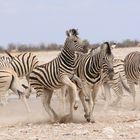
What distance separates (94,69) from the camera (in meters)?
13.4

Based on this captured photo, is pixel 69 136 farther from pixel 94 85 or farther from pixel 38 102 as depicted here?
pixel 38 102

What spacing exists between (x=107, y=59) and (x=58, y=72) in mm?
1103

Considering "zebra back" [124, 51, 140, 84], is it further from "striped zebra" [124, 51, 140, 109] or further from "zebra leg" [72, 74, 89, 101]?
"zebra leg" [72, 74, 89, 101]

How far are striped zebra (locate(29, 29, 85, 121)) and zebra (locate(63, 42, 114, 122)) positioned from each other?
37cm

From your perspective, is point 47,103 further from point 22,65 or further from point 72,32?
point 22,65

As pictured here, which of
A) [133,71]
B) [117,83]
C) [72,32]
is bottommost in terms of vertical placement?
[117,83]

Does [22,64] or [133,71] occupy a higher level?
[22,64]

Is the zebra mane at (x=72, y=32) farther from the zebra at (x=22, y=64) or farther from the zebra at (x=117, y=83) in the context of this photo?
the zebra at (x=22, y=64)

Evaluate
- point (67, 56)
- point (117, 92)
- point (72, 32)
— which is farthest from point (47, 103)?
point (117, 92)

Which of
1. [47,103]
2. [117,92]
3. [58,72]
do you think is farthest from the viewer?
[117,92]

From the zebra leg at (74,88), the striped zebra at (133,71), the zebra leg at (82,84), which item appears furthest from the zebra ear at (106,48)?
the striped zebra at (133,71)

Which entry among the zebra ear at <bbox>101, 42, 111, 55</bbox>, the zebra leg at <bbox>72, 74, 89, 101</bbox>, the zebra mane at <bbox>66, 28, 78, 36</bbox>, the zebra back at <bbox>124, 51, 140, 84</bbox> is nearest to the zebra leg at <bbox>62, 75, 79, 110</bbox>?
the zebra leg at <bbox>72, 74, 89, 101</bbox>

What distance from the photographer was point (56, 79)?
43.1 ft

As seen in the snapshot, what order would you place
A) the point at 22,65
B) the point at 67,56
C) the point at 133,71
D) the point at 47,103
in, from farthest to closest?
1. the point at 22,65
2. the point at 133,71
3. the point at 47,103
4. the point at 67,56
